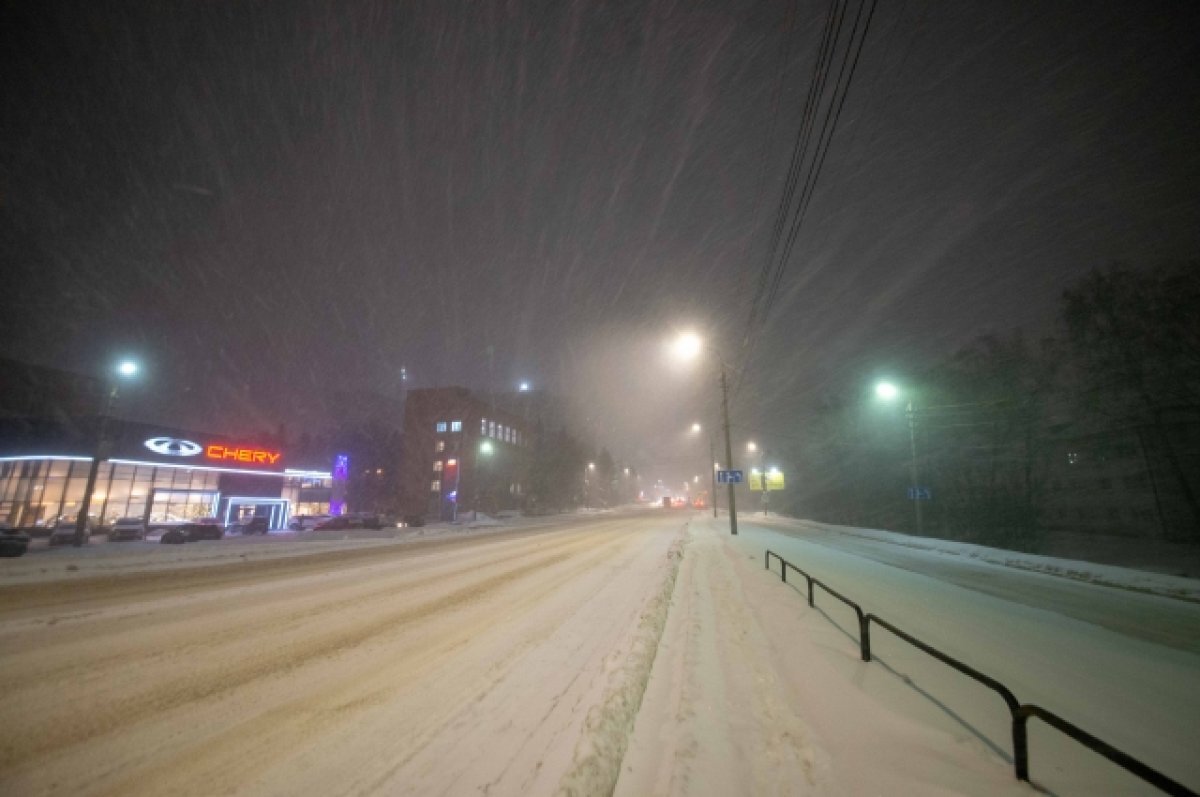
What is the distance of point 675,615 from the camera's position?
26.6ft

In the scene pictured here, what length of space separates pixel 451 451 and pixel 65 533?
135 feet

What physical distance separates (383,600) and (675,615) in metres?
6.04

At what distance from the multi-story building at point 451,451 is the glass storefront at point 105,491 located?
92.1ft

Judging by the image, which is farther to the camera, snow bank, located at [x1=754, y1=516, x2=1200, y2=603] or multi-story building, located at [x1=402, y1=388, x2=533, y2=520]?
multi-story building, located at [x1=402, y1=388, x2=533, y2=520]

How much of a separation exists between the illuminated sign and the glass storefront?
158 cm

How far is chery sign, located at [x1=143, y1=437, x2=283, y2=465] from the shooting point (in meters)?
31.6

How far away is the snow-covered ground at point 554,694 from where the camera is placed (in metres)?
3.34

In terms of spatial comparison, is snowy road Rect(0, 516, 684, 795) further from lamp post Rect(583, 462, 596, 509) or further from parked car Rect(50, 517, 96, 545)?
lamp post Rect(583, 462, 596, 509)

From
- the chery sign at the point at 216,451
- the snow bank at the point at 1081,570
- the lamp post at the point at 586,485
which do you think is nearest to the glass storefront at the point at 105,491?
the chery sign at the point at 216,451

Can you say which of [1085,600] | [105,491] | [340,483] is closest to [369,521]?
[105,491]

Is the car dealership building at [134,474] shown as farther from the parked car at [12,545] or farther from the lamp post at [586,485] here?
the lamp post at [586,485]

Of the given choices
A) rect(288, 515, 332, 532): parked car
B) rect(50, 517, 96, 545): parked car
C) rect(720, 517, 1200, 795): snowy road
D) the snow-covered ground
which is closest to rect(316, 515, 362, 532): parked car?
rect(288, 515, 332, 532): parked car

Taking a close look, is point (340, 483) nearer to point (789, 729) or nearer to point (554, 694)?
point (554, 694)

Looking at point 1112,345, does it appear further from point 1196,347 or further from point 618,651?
point 618,651
